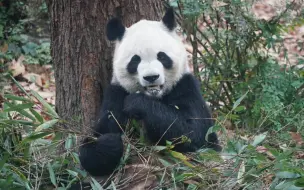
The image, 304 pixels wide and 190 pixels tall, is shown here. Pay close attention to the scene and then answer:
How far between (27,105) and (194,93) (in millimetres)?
1365

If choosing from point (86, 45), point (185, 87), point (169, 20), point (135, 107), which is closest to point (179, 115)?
point (185, 87)

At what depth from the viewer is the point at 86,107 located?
195 inches

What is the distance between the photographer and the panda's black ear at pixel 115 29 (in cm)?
446

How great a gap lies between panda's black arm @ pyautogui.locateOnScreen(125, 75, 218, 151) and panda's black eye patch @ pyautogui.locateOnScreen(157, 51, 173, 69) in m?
0.27

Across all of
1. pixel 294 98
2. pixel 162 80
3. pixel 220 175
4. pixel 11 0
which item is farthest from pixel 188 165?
pixel 11 0

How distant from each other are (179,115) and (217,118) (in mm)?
300

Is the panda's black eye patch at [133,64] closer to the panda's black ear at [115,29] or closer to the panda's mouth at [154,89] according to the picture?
the panda's mouth at [154,89]

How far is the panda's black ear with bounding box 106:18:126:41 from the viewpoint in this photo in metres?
4.46

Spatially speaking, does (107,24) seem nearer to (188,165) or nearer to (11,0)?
(188,165)

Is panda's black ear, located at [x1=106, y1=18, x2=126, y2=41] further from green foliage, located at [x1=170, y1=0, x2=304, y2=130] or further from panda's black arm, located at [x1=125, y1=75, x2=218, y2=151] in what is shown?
green foliage, located at [x1=170, y1=0, x2=304, y2=130]

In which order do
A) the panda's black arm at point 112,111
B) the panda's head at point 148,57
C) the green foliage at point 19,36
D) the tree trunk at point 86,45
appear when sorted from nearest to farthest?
the panda's head at point 148,57, the panda's black arm at point 112,111, the tree trunk at point 86,45, the green foliage at point 19,36

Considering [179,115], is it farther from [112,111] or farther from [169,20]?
[169,20]

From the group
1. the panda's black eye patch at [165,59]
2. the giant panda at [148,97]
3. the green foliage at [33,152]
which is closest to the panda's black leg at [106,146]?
the giant panda at [148,97]

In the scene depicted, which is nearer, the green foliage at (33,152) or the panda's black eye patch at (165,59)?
the green foliage at (33,152)
